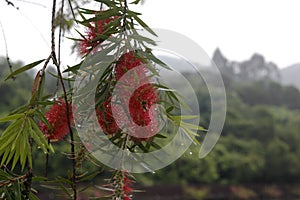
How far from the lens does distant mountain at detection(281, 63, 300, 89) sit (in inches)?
749

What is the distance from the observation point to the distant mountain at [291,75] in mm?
19016

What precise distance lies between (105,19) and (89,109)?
0.09 metres

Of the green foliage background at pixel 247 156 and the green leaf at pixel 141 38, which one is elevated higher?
the green foliage background at pixel 247 156

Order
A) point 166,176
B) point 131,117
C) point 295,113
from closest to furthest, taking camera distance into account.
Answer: point 131,117
point 166,176
point 295,113

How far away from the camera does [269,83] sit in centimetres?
1373

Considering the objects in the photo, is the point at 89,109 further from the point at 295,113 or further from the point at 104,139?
the point at 295,113

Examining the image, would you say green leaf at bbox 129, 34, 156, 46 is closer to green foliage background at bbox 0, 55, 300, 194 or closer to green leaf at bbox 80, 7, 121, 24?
green leaf at bbox 80, 7, 121, 24

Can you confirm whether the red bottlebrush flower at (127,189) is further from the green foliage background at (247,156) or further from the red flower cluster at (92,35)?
the green foliage background at (247,156)

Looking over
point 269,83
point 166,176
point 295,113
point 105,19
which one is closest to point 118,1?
point 105,19

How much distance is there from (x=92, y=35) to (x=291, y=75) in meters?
21.0

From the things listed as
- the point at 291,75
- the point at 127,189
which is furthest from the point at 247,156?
the point at 291,75

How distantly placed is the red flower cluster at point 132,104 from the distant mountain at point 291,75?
759 inches

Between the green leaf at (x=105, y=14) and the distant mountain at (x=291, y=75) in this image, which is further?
the distant mountain at (x=291, y=75)

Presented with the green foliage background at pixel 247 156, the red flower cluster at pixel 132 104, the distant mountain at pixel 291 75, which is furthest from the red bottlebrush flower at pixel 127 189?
the distant mountain at pixel 291 75
